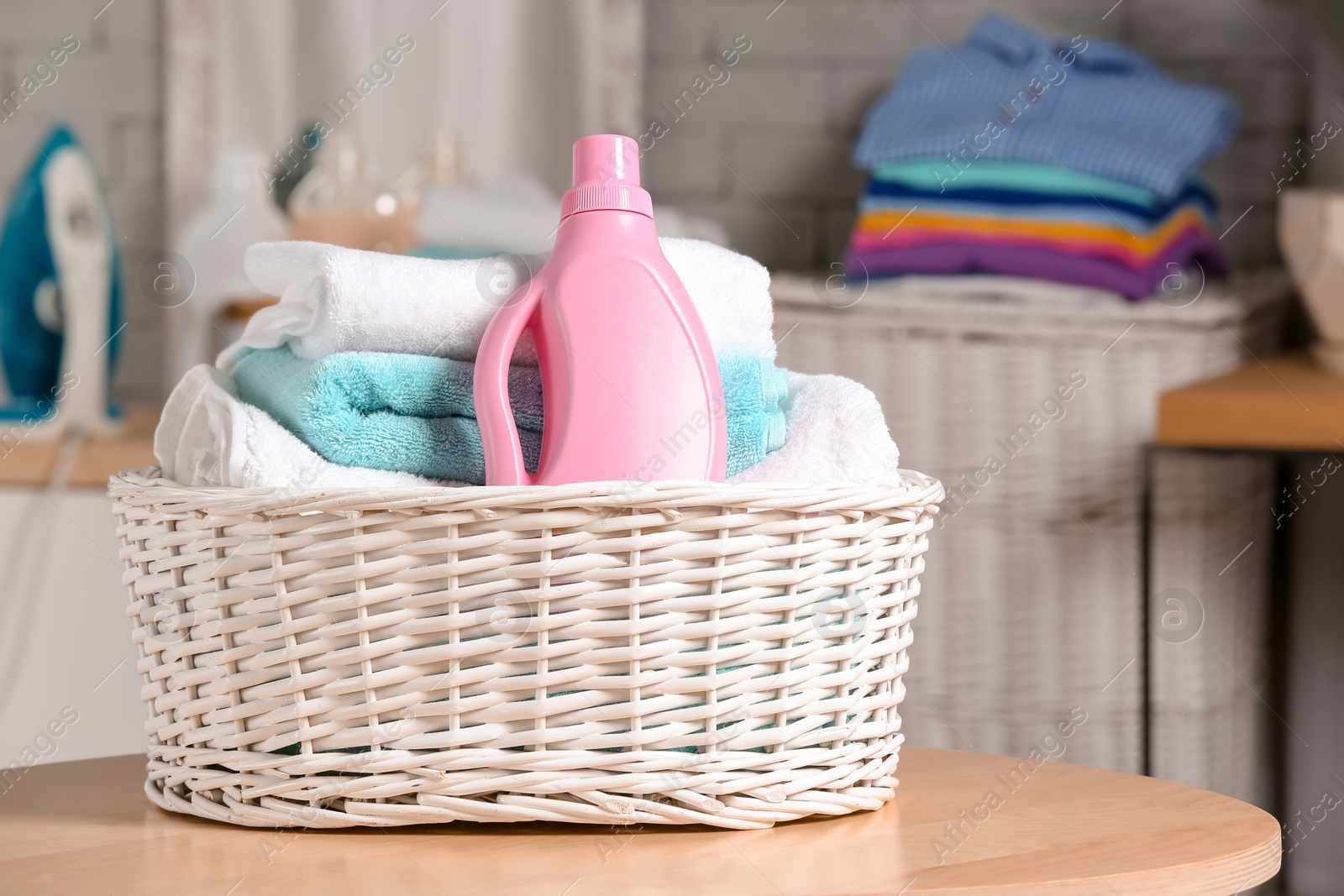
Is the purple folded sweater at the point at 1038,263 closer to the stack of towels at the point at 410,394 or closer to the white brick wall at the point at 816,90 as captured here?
the white brick wall at the point at 816,90

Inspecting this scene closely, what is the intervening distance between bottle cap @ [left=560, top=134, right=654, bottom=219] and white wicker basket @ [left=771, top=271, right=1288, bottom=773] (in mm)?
736

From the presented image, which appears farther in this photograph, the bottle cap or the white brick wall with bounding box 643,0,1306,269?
the white brick wall with bounding box 643,0,1306,269

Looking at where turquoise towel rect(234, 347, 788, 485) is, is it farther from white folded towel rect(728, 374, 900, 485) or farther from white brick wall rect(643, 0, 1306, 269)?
white brick wall rect(643, 0, 1306, 269)

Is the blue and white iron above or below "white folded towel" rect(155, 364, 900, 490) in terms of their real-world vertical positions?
above

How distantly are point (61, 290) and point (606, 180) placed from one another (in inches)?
41.7

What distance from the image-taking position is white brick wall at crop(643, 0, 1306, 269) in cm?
148

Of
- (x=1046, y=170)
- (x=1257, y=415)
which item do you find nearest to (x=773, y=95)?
(x=1046, y=170)

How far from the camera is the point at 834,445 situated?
1.87 ft

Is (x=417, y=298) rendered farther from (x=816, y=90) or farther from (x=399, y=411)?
(x=816, y=90)

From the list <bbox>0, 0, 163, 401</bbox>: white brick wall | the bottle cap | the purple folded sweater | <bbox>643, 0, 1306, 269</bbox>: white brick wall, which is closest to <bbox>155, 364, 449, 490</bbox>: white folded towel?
the bottle cap

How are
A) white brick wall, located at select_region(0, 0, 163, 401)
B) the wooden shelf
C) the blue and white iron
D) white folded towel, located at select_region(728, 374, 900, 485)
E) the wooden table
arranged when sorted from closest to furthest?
the wooden table
white folded towel, located at select_region(728, 374, 900, 485)
the wooden shelf
the blue and white iron
white brick wall, located at select_region(0, 0, 163, 401)

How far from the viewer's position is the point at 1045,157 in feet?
4.13

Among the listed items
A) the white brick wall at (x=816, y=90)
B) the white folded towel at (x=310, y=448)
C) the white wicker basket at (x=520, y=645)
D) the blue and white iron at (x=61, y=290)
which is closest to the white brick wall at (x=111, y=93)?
the blue and white iron at (x=61, y=290)

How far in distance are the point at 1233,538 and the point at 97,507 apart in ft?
3.72
